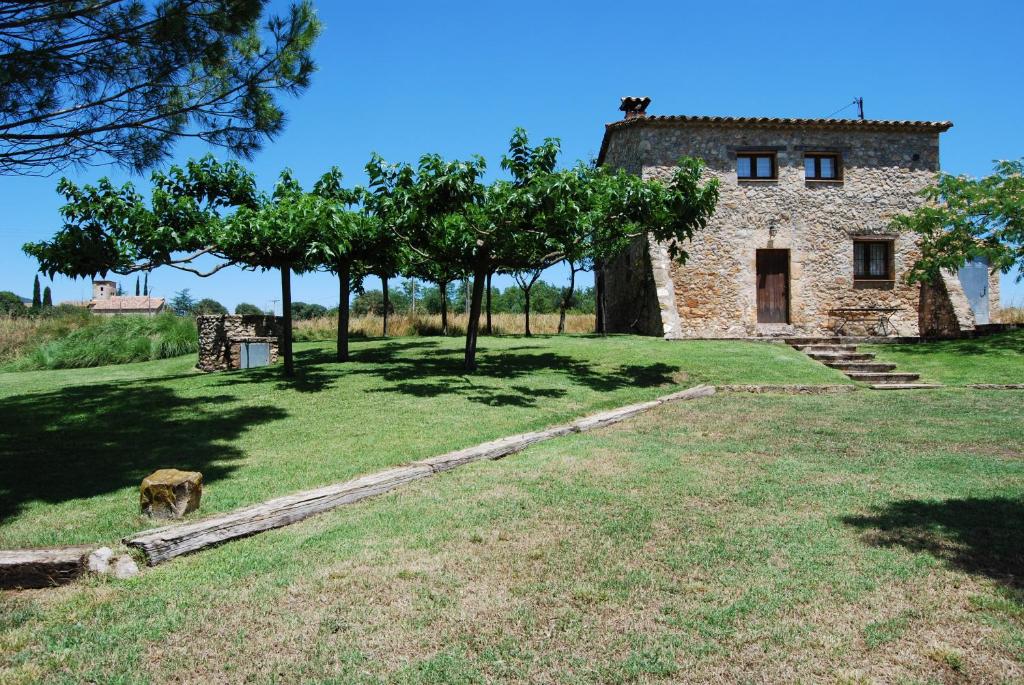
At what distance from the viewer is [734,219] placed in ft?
61.0

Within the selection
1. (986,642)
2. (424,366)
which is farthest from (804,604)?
(424,366)

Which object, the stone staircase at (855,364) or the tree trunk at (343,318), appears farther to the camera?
the tree trunk at (343,318)

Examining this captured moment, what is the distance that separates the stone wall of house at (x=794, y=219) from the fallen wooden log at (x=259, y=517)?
561 inches

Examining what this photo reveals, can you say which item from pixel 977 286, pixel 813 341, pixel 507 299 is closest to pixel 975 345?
pixel 813 341

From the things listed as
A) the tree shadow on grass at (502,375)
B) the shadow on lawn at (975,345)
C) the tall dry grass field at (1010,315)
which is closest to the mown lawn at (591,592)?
the tree shadow on grass at (502,375)

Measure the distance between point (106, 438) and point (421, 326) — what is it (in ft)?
58.4

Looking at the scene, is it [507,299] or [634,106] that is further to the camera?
[507,299]

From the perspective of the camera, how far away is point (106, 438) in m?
7.79

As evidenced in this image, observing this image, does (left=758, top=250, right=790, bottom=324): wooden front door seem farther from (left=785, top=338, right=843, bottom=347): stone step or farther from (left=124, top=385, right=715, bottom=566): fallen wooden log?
(left=124, top=385, right=715, bottom=566): fallen wooden log

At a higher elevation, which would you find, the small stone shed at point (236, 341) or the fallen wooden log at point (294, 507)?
the small stone shed at point (236, 341)

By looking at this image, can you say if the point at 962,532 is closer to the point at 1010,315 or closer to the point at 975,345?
the point at 975,345

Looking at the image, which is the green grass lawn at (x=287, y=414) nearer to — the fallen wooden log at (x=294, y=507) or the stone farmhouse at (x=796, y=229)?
the fallen wooden log at (x=294, y=507)

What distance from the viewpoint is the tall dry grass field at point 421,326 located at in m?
25.0

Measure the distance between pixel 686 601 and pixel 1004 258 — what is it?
17.2 m
